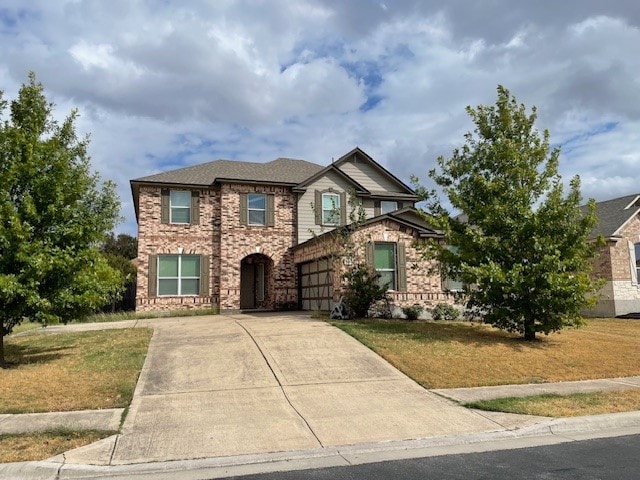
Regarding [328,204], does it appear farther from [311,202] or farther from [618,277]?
[618,277]

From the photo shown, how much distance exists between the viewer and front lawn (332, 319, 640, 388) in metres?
10.8

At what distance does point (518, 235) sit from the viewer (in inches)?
565

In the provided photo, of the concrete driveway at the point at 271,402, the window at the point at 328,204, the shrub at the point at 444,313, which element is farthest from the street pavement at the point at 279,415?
the window at the point at 328,204

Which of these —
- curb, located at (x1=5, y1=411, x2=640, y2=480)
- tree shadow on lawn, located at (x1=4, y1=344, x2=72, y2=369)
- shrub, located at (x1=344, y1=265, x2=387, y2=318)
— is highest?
shrub, located at (x1=344, y1=265, x2=387, y2=318)

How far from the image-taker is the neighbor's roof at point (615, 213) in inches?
982

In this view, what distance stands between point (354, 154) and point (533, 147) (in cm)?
1195

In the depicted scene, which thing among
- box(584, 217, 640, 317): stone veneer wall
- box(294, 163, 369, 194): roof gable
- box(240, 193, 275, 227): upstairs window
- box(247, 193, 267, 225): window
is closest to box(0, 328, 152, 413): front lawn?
box(240, 193, 275, 227): upstairs window

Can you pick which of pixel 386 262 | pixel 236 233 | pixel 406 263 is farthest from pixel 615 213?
pixel 236 233

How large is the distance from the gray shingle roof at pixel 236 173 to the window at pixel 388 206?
150 inches

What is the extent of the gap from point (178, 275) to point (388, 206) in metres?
10.7

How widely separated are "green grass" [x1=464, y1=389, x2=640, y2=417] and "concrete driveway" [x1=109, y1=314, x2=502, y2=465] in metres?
0.70

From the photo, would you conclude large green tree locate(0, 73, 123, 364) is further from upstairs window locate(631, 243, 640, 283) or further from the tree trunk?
upstairs window locate(631, 243, 640, 283)

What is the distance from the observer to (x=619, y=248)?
24938mm

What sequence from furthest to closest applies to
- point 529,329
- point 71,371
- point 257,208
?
1. point 257,208
2. point 529,329
3. point 71,371
